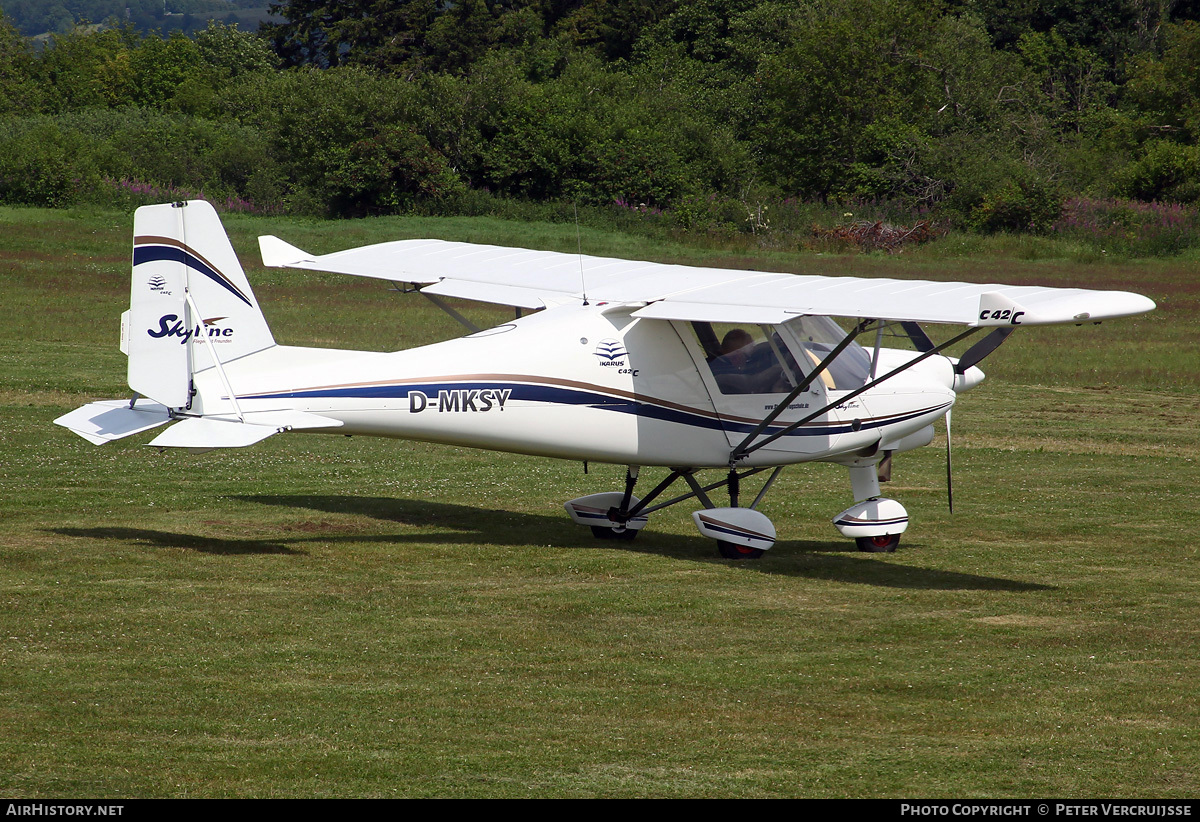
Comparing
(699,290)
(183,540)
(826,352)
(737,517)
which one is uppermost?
(699,290)

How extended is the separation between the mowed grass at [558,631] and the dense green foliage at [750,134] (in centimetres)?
2963

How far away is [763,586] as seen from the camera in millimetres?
10570

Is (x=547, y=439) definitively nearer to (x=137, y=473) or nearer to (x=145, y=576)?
(x=145, y=576)

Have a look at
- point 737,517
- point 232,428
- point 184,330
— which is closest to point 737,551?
point 737,517

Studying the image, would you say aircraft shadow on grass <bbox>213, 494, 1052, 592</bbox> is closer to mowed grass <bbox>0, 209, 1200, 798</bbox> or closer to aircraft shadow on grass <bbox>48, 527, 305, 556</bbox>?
mowed grass <bbox>0, 209, 1200, 798</bbox>

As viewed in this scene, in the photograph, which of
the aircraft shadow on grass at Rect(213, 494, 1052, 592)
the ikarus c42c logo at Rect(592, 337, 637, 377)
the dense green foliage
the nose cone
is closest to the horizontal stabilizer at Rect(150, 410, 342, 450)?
the aircraft shadow on grass at Rect(213, 494, 1052, 592)

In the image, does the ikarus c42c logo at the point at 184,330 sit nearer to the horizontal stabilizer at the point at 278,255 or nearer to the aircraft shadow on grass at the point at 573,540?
the aircraft shadow on grass at the point at 573,540

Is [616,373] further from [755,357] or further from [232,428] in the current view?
[232,428]

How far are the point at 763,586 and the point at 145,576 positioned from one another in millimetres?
4708

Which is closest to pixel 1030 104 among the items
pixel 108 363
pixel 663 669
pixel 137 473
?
pixel 108 363

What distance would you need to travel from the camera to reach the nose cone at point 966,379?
40.2 feet

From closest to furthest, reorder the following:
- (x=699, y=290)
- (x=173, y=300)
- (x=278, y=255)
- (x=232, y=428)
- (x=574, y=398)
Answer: (x=232, y=428) < (x=173, y=300) < (x=574, y=398) < (x=699, y=290) < (x=278, y=255)

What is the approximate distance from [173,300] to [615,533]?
14.6 feet

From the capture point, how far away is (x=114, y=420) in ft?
33.2
